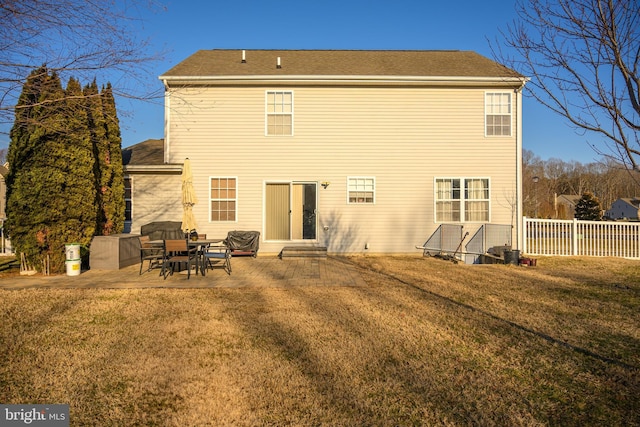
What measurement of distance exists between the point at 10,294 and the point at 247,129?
8.44 m

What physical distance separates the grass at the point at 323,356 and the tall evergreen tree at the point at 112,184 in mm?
4375

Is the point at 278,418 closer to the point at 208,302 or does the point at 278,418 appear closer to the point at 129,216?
the point at 208,302

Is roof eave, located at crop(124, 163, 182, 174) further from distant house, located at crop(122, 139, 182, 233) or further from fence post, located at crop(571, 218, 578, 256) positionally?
fence post, located at crop(571, 218, 578, 256)

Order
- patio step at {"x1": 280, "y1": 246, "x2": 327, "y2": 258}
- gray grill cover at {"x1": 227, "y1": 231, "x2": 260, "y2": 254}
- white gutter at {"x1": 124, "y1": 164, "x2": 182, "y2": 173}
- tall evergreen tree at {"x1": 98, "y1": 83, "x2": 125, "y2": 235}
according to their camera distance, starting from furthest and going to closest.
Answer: white gutter at {"x1": 124, "y1": 164, "x2": 182, "y2": 173}
gray grill cover at {"x1": 227, "y1": 231, "x2": 260, "y2": 254}
patio step at {"x1": 280, "y1": 246, "x2": 327, "y2": 258}
tall evergreen tree at {"x1": 98, "y1": 83, "x2": 125, "y2": 235}

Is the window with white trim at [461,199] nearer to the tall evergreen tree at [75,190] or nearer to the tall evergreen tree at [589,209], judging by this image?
the tall evergreen tree at [75,190]

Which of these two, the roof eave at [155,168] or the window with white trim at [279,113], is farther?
the window with white trim at [279,113]

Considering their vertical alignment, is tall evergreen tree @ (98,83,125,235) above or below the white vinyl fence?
above

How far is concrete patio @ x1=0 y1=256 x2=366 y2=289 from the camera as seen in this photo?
27.2 ft

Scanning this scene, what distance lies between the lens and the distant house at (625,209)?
67238 millimetres

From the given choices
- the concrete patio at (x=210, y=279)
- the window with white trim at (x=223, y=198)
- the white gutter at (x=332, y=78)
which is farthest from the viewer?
the window with white trim at (x=223, y=198)

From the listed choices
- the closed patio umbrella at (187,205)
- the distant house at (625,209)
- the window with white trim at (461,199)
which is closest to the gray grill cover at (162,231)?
the closed patio umbrella at (187,205)

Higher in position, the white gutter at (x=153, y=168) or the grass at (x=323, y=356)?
the white gutter at (x=153, y=168)

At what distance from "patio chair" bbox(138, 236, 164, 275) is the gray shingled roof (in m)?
6.41
